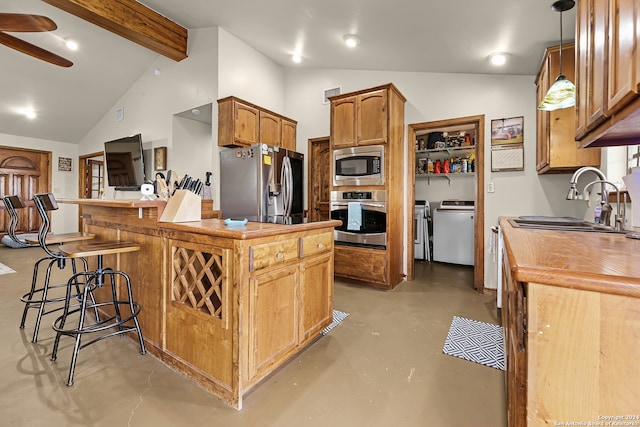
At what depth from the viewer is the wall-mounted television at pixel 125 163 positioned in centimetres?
509

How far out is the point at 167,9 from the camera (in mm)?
3830

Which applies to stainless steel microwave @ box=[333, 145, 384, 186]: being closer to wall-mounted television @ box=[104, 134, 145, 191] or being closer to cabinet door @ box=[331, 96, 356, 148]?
cabinet door @ box=[331, 96, 356, 148]

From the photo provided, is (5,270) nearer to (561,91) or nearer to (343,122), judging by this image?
(343,122)

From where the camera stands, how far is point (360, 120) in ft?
12.2

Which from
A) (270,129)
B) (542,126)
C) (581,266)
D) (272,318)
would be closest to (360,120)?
(270,129)

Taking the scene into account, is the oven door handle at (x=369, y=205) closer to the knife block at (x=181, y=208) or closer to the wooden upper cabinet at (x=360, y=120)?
the wooden upper cabinet at (x=360, y=120)

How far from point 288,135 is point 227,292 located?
11.6 feet

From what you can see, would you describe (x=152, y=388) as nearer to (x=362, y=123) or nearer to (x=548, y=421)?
(x=548, y=421)

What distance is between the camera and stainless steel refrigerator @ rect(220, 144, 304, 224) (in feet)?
12.1

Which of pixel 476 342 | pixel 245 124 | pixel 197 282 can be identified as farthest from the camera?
pixel 245 124

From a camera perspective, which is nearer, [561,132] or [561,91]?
[561,91]

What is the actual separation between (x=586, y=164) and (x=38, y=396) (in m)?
4.10

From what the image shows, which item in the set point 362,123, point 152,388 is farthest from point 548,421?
point 362,123

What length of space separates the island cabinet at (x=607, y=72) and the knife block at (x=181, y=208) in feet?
6.94
